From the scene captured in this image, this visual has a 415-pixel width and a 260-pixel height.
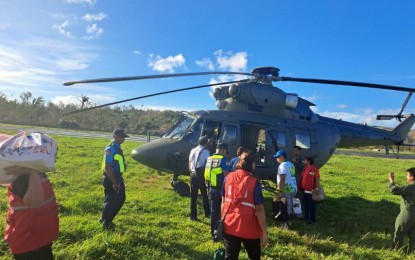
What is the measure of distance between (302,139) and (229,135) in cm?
240

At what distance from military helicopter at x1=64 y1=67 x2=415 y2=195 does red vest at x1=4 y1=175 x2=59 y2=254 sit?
5226 mm

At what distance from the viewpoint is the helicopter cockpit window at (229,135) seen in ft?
29.4

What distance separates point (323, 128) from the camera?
10234mm

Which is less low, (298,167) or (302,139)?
(302,139)

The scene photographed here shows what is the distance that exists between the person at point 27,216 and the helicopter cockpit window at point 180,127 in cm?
588

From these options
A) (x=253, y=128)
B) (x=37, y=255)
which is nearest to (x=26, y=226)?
(x=37, y=255)

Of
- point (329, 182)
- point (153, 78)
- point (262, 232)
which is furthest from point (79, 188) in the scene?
point (329, 182)

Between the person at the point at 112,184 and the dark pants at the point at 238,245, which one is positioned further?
the person at the point at 112,184

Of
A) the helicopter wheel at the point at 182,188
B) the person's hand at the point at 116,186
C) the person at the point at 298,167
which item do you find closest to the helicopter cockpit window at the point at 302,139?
the person at the point at 298,167

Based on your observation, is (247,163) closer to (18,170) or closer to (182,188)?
(18,170)

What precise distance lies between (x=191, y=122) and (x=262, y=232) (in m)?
5.63

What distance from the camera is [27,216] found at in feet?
10.5

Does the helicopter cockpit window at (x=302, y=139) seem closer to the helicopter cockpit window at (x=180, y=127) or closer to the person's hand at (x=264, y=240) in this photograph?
the helicopter cockpit window at (x=180, y=127)

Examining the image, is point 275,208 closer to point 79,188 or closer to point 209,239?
point 209,239
